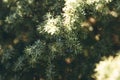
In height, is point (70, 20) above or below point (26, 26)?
below

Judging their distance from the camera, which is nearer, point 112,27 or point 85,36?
point 85,36

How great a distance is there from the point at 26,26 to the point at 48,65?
192 centimetres

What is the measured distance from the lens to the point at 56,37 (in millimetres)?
10461

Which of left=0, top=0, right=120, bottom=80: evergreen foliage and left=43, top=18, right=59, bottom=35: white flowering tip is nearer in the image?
left=43, top=18, right=59, bottom=35: white flowering tip

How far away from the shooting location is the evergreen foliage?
10273mm

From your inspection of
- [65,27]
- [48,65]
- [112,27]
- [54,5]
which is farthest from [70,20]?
[112,27]

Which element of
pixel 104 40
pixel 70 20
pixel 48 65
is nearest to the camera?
pixel 70 20

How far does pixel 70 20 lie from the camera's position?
33.0 ft

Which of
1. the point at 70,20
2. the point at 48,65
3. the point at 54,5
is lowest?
A: the point at 48,65

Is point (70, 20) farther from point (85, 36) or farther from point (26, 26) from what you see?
point (26, 26)

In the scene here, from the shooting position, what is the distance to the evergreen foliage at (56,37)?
10.3 meters

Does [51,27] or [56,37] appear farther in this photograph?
[56,37]

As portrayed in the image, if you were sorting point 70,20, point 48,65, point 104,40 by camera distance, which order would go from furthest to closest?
point 104,40 < point 48,65 < point 70,20

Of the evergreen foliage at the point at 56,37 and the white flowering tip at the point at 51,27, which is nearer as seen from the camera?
the white flowering tip at the point at 51,27
